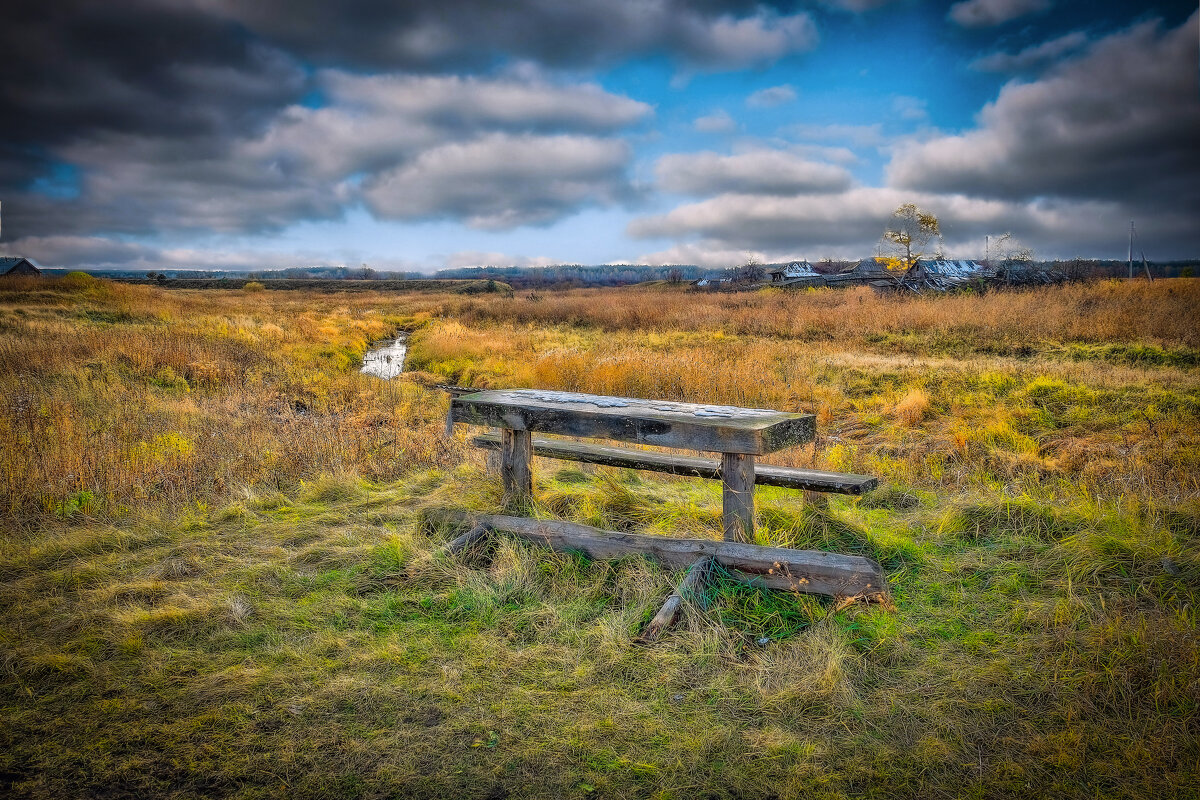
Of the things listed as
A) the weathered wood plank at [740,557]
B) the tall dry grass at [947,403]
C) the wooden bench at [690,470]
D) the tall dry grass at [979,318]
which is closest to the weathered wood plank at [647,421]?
the wooden bench at [690,470]

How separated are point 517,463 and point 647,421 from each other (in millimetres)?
1274

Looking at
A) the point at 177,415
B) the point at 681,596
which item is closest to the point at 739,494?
the point at 681,596

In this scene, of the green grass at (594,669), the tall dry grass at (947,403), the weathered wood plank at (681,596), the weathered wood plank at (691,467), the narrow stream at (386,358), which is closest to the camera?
the green grass at (594,669)

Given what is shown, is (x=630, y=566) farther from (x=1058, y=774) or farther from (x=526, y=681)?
(x=1058, y=774)

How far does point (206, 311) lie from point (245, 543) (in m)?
23.6

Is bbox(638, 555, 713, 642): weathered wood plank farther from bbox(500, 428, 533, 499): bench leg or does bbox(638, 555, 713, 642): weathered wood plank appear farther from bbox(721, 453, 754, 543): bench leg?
bbox(500, 428, 533, 499): bench leg

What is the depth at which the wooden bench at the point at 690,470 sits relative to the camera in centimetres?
338

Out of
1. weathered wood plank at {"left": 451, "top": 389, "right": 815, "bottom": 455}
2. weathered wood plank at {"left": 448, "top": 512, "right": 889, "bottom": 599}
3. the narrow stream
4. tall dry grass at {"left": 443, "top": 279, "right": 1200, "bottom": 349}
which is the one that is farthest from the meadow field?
the narrow stream

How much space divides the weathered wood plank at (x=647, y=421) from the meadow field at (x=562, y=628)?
77cm

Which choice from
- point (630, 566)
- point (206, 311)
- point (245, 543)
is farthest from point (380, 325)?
point (630, 566)

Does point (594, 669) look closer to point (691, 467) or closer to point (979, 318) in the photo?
point (691, 467)

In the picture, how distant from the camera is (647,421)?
380cm

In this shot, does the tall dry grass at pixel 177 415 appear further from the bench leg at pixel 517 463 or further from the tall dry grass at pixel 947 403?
the tall dry grass at pixel 947 403

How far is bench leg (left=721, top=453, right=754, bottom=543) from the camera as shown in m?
3.78
